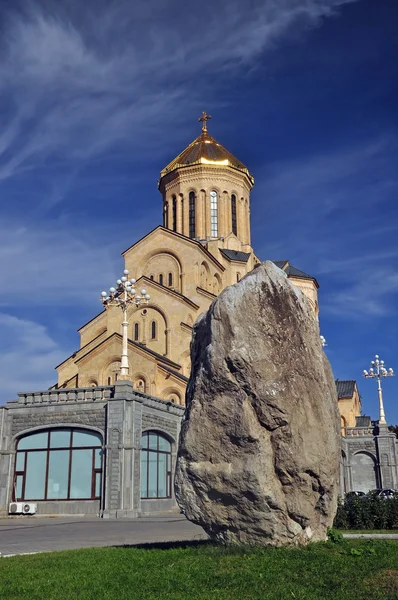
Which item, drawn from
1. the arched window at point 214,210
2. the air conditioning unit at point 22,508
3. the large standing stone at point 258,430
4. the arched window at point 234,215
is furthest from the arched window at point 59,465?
the arched window at point 234,215

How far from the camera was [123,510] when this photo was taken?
22953 millimetres

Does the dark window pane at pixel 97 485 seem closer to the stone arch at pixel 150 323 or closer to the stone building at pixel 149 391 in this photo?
the stone building at pixel 149 391

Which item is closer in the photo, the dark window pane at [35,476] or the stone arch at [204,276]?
the dark window pane at [35,476]

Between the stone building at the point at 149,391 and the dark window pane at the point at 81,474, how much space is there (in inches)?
1.6

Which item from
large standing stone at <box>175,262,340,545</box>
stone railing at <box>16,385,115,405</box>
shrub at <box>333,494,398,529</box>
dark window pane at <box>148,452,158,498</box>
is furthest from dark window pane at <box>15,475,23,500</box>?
large standing stone at <box>175,262,340,545</box>

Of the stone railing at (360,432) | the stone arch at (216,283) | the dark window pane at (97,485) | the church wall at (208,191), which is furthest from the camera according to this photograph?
the church wall at (208,191)

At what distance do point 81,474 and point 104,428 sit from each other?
2.14 m

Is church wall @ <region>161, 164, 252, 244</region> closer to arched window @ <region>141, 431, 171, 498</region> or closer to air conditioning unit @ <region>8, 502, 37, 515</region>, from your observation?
arched window @ <region>141, 431, 171, 498</region>

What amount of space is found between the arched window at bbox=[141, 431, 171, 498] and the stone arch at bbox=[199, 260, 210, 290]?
775 inches

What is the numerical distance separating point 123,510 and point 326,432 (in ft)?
53.4

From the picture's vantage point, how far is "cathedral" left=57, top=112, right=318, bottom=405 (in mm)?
37688

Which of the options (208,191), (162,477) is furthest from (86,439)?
(208,191)

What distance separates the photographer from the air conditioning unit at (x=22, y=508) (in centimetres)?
2436

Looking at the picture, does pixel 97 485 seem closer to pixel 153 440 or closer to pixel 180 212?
pixel 153 440
